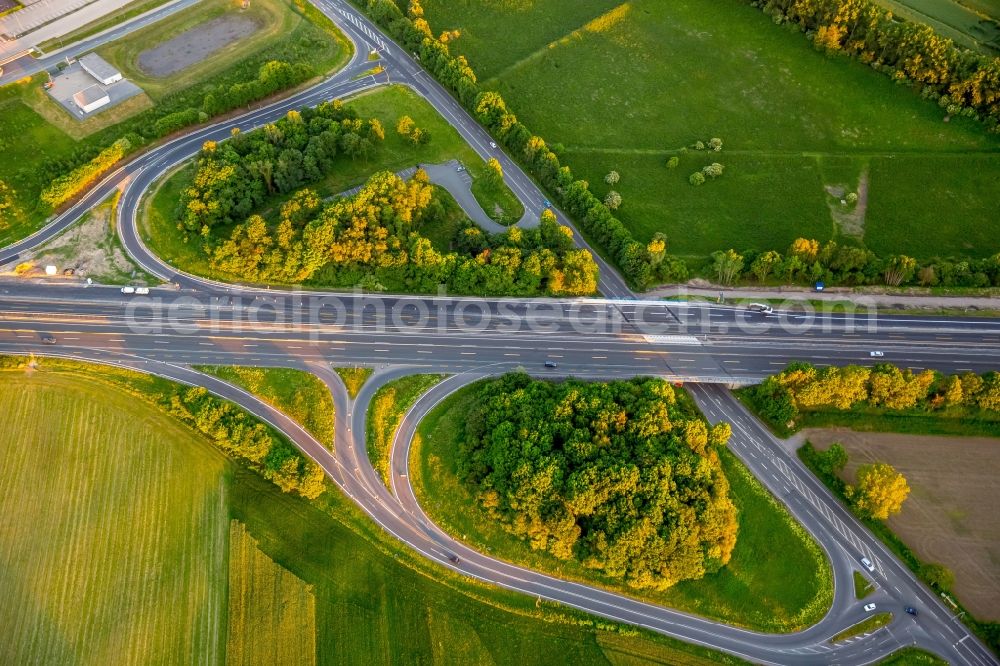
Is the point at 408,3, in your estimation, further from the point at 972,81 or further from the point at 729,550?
the point at 729,550

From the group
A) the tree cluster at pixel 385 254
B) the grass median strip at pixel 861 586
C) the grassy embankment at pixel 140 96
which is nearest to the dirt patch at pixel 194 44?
the grassy embankment at pixel 140 96

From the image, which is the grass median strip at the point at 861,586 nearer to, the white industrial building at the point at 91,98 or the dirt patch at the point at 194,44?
the dirt patch at the point at 194,44

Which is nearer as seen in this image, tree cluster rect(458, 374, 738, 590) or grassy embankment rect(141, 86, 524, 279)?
tree cluster rect(458, 374, 738, 590)

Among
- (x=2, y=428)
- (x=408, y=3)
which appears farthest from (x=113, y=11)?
(x=2, y=428)

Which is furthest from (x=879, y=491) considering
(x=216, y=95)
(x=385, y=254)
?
(x=216, y=95)

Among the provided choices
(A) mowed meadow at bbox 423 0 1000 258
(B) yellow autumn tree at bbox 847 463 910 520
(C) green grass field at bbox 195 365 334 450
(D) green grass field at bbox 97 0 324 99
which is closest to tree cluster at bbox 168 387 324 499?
(C) green grass field at bbox 195 365 334 450

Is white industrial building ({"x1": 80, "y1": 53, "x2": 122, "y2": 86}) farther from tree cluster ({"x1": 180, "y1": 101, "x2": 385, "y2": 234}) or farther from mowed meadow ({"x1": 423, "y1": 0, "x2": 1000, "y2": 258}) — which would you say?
mowed meadow ({"x1": 423, "y1": 0, "x2": 1000, "y2": 258})
